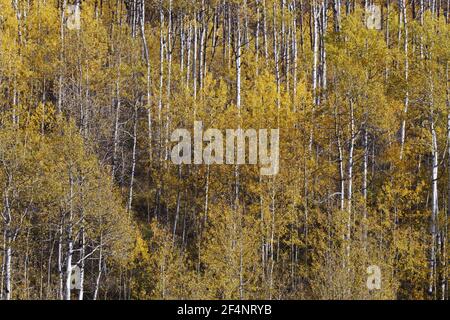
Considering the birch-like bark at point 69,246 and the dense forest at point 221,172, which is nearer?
the birch-like bark at point 69,246

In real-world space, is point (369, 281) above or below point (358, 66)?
below

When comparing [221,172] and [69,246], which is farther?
[221,172]

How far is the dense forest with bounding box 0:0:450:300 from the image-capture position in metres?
26.3

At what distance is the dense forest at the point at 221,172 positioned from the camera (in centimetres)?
2634

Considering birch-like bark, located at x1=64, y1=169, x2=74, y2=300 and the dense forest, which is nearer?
birch-like bark, located at x1=64, y1=169, x2=74, y2=300

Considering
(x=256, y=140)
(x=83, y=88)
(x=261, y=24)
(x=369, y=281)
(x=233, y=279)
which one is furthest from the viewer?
(x=261, y=24)

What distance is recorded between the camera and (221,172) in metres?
31.6

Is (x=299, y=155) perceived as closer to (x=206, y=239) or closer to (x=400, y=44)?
(x=206, y=239)

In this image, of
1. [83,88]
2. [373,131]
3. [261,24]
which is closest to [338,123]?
[373,131]

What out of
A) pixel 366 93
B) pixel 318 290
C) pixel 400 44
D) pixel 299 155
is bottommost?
pixel 318 290

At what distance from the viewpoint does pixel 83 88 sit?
35.7 m

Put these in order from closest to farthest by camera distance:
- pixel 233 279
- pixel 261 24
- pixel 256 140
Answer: pixel 233 279 < pixel 256 140 < pixel 261 24

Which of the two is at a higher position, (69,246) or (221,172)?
(221,172)

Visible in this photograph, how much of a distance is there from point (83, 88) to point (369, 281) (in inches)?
714
